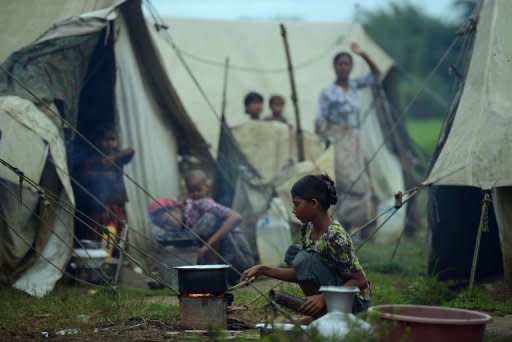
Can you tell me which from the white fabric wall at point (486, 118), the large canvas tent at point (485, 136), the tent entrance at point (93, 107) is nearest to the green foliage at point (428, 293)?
the large canvas tent at point (485, 136)

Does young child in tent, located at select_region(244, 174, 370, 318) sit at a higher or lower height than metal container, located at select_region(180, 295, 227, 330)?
higher

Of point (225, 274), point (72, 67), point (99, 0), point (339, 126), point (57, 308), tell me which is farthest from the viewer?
point (339, 126)

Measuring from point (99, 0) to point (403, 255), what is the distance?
12.2 ft

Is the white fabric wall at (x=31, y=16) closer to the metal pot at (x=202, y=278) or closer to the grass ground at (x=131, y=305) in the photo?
the grass ground at (x=131, y=305)

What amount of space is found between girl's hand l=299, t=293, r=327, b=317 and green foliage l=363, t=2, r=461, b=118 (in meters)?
31.1

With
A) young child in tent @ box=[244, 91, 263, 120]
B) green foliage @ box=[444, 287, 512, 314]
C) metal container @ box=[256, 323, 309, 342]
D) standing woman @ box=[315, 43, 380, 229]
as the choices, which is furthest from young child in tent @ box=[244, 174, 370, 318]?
young child in tent @ box=[244, 91, 263, 120]

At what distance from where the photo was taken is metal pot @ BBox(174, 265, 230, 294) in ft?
15.1

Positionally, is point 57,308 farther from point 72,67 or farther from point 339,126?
point 339,126

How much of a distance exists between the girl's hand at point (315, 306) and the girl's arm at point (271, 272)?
239 millimetres

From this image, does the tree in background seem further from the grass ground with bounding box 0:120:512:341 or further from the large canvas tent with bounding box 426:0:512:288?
the grass ground with bounding box 0:120:512:341

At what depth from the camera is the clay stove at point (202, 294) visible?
4.62 meters

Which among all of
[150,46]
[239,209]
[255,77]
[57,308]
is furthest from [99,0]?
[255,77]

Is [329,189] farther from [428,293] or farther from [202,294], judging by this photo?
[428,293]

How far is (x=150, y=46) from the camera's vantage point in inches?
323
